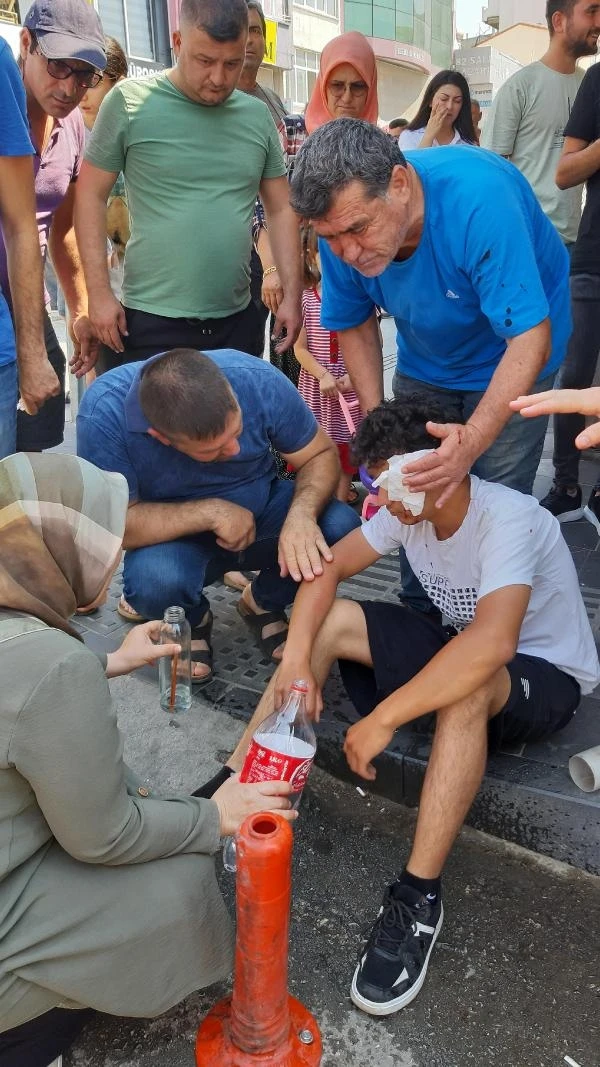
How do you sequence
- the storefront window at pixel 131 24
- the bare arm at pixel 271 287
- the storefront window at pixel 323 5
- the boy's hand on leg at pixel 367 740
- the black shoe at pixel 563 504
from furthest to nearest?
1. the storefront window at pixel 323 5
2. the storefront window at pixel 131 24
3. the black shoe at pixel 563 504
4. the bare arm at pixel 271 287
5. the boy's hand on leg at pixel 367 740

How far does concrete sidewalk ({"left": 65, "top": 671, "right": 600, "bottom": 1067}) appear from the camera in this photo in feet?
6.08

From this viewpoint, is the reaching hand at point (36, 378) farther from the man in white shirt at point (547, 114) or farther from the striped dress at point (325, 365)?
the man in white shirt at point (547, 114)

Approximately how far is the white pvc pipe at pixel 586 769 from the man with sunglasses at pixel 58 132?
8.09ft

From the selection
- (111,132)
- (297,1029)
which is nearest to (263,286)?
(111,132)

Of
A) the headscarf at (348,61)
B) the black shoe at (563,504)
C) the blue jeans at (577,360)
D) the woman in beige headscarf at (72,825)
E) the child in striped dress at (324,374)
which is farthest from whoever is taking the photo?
the child in striped dress at (324,374)

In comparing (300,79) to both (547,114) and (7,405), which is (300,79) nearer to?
(547,114)

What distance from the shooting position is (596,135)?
4.02 meters

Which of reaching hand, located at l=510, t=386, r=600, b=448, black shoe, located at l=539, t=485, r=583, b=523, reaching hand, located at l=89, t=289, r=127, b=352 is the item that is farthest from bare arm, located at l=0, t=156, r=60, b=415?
black shoe, located at l=539, t=485, r=583, b=523

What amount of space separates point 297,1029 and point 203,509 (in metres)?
1.70

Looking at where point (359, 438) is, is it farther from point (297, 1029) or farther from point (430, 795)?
point (297, 1029)

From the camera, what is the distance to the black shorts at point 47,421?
3.77 meters

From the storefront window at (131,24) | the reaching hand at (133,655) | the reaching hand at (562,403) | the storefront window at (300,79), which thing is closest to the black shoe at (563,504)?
the reaching hand at (562,403)

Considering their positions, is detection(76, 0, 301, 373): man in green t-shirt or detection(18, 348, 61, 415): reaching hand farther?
detection(76, 0, 301, 373): man in green t-shirt

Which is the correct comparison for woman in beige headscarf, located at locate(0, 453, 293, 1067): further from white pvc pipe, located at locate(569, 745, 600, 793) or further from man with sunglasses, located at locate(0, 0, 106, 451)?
man with sunglasses, located at locate(0, 0, 106, 451)
